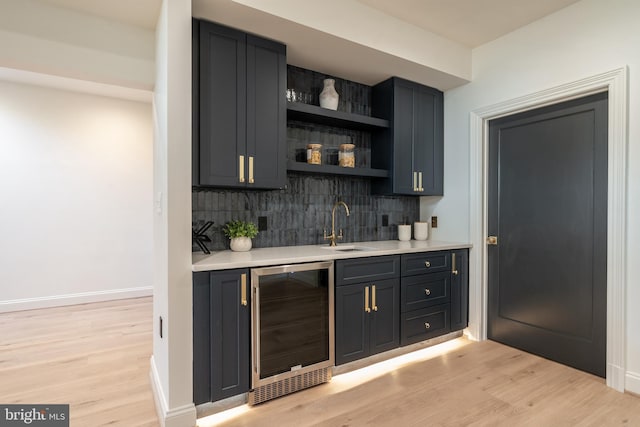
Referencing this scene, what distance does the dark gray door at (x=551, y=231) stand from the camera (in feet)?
8.04

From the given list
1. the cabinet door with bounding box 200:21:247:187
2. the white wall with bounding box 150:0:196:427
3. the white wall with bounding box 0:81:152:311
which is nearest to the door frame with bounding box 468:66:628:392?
the cabinet door with bounding box 200:21:247:187

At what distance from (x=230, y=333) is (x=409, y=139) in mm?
2281

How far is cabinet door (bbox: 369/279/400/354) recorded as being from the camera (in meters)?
2.57

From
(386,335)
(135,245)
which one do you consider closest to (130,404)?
(386,335)

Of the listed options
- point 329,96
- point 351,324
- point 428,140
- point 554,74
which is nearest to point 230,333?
point 351,324

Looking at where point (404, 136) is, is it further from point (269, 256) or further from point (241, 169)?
point (269, 256)

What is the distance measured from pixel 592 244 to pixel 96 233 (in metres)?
5.35

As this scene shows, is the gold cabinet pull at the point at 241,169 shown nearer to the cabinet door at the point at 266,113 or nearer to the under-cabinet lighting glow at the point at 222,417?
the cabinet door at the point at 266,113

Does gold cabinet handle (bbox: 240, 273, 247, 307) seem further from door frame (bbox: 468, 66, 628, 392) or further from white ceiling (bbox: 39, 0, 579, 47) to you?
door frame (bbox: 468, 66, 628, 392)

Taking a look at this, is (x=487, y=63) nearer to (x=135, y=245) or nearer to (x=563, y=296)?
(x=563, y=296)

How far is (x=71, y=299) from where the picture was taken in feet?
14.1

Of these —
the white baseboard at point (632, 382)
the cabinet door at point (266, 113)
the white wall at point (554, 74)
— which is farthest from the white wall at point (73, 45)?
the white baseboard at point (632, 382)
